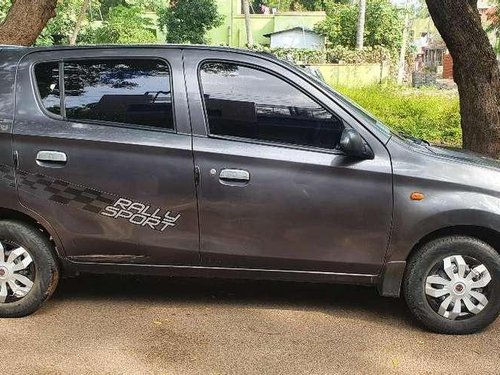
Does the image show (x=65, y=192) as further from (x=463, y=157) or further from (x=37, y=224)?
(x=463, y=157)

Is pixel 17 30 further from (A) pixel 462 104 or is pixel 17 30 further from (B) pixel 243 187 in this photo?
(A) pixel 462 104

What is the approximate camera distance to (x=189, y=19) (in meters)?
35.9

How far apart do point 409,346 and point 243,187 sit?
1.47 m

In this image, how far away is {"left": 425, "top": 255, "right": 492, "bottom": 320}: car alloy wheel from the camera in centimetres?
395

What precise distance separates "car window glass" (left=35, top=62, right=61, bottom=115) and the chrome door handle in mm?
1211

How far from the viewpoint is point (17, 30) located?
7.58m

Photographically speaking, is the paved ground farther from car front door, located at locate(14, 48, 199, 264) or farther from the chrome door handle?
the chrome door handle

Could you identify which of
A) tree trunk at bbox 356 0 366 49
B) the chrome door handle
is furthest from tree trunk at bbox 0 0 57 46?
tree trunk at bbox 356 0 366 49

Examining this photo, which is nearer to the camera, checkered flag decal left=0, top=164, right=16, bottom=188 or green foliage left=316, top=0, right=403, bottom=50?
checkered flag decal left=0, top=164, right=16, bottom=188

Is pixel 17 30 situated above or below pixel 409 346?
above

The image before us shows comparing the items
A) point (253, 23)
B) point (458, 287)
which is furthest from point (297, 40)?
point (458, 287)

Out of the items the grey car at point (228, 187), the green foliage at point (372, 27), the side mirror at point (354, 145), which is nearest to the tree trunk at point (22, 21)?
the grey car at point (228, 187)

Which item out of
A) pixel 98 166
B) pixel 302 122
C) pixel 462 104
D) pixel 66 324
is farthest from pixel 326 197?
pixel 462 104

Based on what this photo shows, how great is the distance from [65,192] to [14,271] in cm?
66
